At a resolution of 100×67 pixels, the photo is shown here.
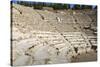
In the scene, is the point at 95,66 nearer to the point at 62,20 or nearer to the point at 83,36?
the point at 83,36

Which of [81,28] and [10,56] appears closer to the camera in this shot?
[10,56]

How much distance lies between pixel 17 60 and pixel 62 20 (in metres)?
0.80

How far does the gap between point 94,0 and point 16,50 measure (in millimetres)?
1335

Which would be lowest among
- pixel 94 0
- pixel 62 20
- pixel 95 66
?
Answer: pixel 95 66

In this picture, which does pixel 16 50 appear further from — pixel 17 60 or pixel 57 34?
pixel 57 34

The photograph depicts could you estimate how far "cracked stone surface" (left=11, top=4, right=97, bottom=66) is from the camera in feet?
8.52

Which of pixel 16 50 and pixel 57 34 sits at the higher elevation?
pixel 57 34

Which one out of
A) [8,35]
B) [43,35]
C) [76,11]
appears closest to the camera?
[8,35]

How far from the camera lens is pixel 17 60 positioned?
8.43 feet

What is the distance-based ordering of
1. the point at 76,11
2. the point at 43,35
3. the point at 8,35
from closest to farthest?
the point at 8,35 → the point at 43,35 → the point at 76,11

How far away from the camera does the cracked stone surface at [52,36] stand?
2598mm

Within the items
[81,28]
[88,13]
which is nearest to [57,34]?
[81,28]

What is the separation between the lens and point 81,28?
9.66ft

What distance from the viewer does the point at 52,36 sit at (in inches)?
109
